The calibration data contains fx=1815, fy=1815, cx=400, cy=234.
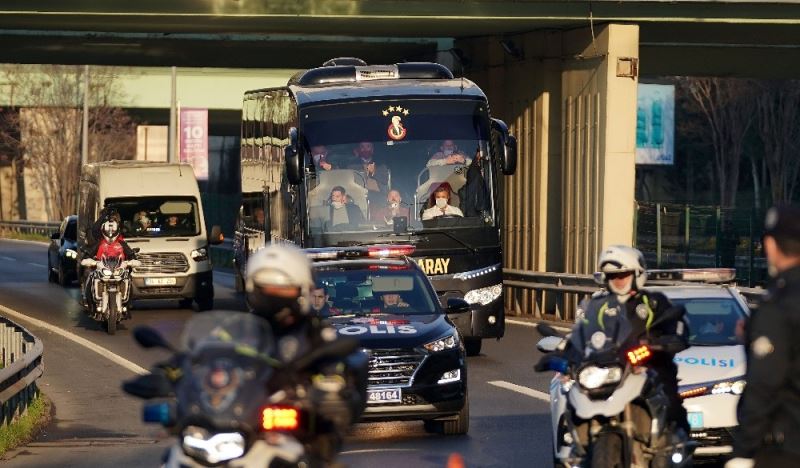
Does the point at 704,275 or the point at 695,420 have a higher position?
the point at 704,275

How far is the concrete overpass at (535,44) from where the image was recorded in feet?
91.5

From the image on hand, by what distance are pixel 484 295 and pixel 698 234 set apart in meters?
14.7

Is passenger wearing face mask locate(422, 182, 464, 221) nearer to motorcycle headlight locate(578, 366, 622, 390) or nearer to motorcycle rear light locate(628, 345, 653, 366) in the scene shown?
motorcycle rear light locate(628, 345, 653, 366)

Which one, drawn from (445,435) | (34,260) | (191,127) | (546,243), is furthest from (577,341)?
(191,127)

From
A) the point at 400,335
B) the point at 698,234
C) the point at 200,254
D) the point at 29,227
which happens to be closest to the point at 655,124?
the point at 29,227

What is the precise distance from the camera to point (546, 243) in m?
31.5

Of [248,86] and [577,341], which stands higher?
[248,86]

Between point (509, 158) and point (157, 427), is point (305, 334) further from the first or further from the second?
point (509, 158)

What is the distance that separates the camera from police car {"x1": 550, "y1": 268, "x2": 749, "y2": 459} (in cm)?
1261

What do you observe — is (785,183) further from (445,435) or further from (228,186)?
(445,435)

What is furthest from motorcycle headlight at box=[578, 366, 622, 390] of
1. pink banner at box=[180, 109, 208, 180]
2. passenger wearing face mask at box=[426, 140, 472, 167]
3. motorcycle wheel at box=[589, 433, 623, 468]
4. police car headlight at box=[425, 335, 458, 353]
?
pink banner at box=[180, 109, 208, 180]

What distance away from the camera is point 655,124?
64000mm

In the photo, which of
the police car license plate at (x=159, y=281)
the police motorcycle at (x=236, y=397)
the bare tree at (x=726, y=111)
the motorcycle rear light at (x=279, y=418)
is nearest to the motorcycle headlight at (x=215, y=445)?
the police motorcycle at (x=236, y=397)

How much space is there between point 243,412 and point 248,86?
60.0m
